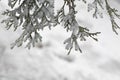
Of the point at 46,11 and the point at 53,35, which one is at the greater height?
the point at 46,11

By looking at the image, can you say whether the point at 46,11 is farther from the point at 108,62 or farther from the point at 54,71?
the point at 108,62

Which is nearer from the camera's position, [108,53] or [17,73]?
[17,73]

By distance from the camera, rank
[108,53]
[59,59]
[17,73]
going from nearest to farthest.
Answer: [17,73] → [59,59] → [108,53]

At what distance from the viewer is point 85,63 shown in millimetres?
10555

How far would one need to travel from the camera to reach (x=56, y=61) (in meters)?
10.3

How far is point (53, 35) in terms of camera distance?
1137cm

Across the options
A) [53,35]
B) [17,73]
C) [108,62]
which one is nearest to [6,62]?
[17,73]

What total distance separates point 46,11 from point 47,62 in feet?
15.8

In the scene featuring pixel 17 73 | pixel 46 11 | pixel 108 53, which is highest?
pixel 46 11

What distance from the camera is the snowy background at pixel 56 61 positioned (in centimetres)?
986

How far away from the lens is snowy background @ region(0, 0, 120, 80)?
32.3 feet

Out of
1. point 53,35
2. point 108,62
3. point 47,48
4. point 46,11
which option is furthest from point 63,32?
point 46,11

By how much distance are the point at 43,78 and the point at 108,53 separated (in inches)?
115

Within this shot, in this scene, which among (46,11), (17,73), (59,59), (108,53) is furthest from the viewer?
(108,53)
